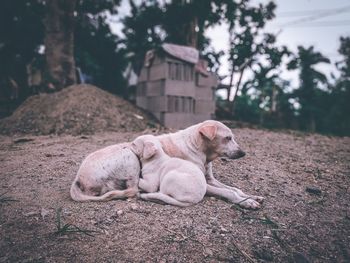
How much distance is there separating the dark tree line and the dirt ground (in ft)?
20.1

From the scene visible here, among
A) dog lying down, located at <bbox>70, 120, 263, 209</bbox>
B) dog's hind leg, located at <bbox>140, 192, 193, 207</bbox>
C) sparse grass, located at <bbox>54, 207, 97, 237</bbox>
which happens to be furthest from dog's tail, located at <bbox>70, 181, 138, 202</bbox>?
sparse grass, located at <bbox>54, 207, 97, 237</bbox>

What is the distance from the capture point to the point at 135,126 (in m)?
Result: 8.12

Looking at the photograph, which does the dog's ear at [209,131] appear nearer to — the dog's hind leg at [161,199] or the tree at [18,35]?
the dog's hind leg at [161,199]

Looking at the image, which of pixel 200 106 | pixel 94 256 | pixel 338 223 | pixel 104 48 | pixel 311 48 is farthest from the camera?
pixel 311 48

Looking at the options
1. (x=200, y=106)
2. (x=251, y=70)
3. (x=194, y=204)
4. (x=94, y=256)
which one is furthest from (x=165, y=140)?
(x=251, y=70)

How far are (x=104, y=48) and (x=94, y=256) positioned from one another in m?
12.3

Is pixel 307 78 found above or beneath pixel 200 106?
above

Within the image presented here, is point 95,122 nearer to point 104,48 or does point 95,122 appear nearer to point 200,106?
point 200,106

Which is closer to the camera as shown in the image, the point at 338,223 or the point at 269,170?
the point at 338,223

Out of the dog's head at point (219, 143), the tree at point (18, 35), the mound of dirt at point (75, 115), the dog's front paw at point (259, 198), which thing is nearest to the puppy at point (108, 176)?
the dog's head at point (219, 143)

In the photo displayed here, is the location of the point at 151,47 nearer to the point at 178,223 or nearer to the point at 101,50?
the point at 101,50

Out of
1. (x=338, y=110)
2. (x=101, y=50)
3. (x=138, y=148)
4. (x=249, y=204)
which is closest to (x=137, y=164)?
(x=138, y=148)

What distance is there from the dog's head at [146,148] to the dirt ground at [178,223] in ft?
1.83

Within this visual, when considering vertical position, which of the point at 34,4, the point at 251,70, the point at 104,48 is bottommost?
the point at 251,70
